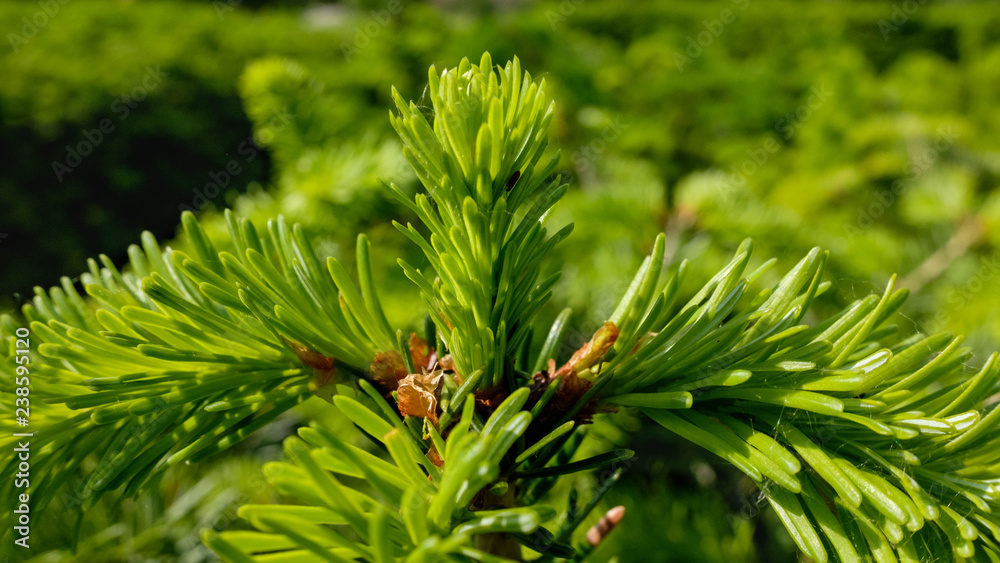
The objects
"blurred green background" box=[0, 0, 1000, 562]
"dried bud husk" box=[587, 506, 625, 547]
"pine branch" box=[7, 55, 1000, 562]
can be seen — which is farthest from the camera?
"blurred green background" box=[0, 0, 1000, 562]

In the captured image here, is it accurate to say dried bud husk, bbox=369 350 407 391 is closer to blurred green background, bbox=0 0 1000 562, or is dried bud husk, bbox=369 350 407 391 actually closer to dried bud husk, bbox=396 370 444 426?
dried bud husk, bbox=396 370 444 426

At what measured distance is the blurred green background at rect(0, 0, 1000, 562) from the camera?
2.35 ft

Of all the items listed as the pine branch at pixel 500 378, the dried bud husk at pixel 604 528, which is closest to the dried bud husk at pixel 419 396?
the pine branch at pixel 500 378

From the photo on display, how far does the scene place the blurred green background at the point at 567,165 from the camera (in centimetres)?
72

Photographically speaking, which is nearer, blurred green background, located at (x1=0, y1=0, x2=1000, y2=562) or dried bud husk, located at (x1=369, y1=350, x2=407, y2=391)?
dried bud husk, located at (x1=369, y1=350, x2=407, y2=391)

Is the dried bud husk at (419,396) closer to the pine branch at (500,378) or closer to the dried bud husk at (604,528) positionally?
the pine branch at (500,378)

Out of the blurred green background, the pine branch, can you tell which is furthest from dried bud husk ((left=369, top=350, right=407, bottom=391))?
the blurred green background

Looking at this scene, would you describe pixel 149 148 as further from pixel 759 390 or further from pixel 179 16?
pixel 759 390

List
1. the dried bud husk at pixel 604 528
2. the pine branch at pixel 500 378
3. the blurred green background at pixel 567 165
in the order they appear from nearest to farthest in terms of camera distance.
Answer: the pine branch at pixel 500 378 < the dried bud husk at pixel 604 528 < the blurred green background at pixel 567 165

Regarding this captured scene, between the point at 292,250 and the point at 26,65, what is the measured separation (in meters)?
3.36

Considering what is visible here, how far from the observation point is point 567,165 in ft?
4.55

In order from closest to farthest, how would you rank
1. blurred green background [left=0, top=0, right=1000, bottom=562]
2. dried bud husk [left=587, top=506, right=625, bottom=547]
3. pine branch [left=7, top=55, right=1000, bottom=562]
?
1. pine branch [left=7, top=55, right=1000, bottom=562]
2. dried bud husk [left=587, top=506, right=625, bottom=547]
3. blurred green background [left=0, top=0, right=1000, bottom=562]

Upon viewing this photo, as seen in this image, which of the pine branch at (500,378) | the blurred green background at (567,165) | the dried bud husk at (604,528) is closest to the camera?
the pine branch at (500,378)

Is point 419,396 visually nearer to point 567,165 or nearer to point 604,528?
point 604,528
